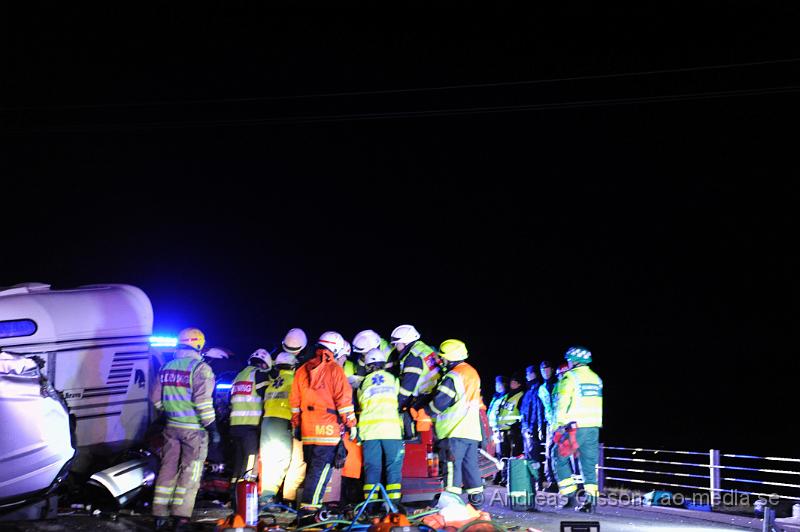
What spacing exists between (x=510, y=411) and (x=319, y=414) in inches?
291

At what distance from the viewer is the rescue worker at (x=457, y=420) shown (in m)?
11.3

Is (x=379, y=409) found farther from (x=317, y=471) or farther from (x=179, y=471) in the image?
(x=179, y=471)

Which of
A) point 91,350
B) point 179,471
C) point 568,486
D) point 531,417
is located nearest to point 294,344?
point 179,471

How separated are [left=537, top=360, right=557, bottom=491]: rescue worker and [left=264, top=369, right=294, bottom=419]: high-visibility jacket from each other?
12.9 feet

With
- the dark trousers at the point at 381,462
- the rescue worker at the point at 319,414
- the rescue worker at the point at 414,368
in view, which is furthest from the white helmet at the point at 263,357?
the dark trousers at the point at 381,462

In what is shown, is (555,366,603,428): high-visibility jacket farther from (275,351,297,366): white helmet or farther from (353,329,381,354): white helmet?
(275,351,297,366): white helmet

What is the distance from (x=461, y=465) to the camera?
37.8 ft

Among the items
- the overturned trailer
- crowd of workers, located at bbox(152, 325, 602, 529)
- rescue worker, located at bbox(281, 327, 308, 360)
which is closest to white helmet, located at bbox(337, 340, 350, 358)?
crowd of workers, located at bbox(152, 325, 602, 529)

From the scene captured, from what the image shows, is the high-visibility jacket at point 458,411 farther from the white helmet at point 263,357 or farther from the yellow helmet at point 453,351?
the white helmet at point 263,357

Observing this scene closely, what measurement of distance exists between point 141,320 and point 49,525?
310 centimetres

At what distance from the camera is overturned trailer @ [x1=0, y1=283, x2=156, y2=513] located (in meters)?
10.1

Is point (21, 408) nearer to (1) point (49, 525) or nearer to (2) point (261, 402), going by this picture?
(1) point (49, 525)

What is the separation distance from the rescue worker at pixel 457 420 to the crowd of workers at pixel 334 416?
0.5 inches

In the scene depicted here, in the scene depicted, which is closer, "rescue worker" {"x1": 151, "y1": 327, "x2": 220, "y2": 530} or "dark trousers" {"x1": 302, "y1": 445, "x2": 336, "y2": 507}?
"dark trousers" {"x1": 302, "y1": 445, "x2": 336, "y2": 507}
